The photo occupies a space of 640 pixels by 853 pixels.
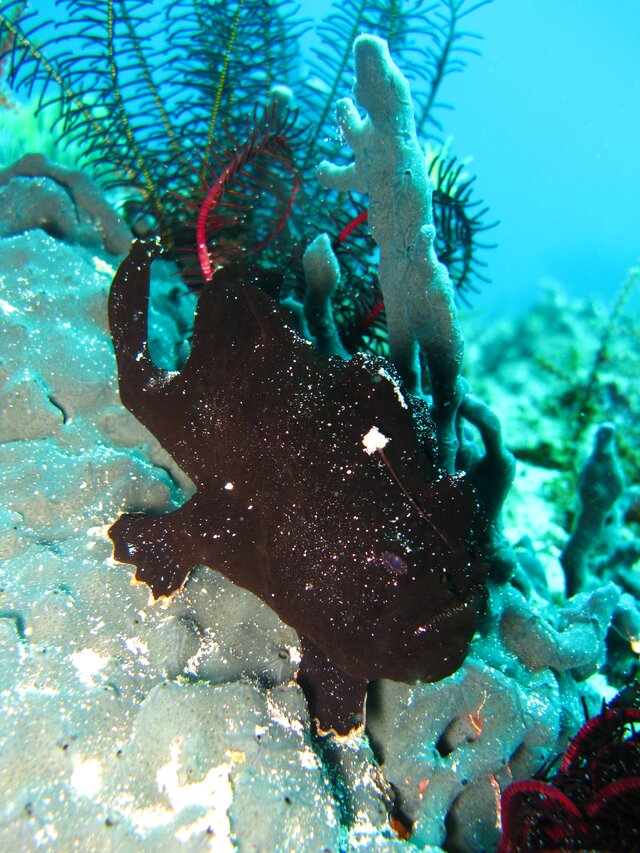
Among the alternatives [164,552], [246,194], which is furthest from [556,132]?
[164,552]

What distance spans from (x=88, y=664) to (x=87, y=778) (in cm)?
36

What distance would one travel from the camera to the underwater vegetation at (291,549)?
1718 mm

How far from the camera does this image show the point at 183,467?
2.20 metres

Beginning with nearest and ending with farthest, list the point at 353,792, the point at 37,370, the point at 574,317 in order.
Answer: the point at 353,792, the point at 37,370, the point at 574,317

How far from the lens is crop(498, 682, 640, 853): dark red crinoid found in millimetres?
1840

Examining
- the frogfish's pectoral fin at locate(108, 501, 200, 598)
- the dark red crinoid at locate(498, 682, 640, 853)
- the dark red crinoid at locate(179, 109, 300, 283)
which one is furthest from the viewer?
the dark red crinoid at locate(179, 109, 300, 283)

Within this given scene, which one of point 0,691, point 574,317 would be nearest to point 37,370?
point 0,691

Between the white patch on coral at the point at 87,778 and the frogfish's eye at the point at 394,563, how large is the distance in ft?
3.88

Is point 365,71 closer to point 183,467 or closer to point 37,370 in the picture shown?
point 183,467

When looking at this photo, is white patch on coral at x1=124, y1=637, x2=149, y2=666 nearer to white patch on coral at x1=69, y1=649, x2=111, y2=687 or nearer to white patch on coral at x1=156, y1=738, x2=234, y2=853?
white patch on coral at x1=69, y1=649, x2=111, y2=687

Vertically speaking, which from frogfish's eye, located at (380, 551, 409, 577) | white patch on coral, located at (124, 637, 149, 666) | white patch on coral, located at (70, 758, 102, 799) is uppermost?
frogfish's eye, located at (380, 551, 409, 577)

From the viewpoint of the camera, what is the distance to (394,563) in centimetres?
170

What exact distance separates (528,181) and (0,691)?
90053 millimetres

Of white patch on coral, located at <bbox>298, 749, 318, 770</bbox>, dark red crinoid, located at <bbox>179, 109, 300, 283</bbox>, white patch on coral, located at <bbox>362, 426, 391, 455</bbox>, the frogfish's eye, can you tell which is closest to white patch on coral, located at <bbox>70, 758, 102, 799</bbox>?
white patch on coral, located at <bbox>298, 749, 318, 770</bbox>
